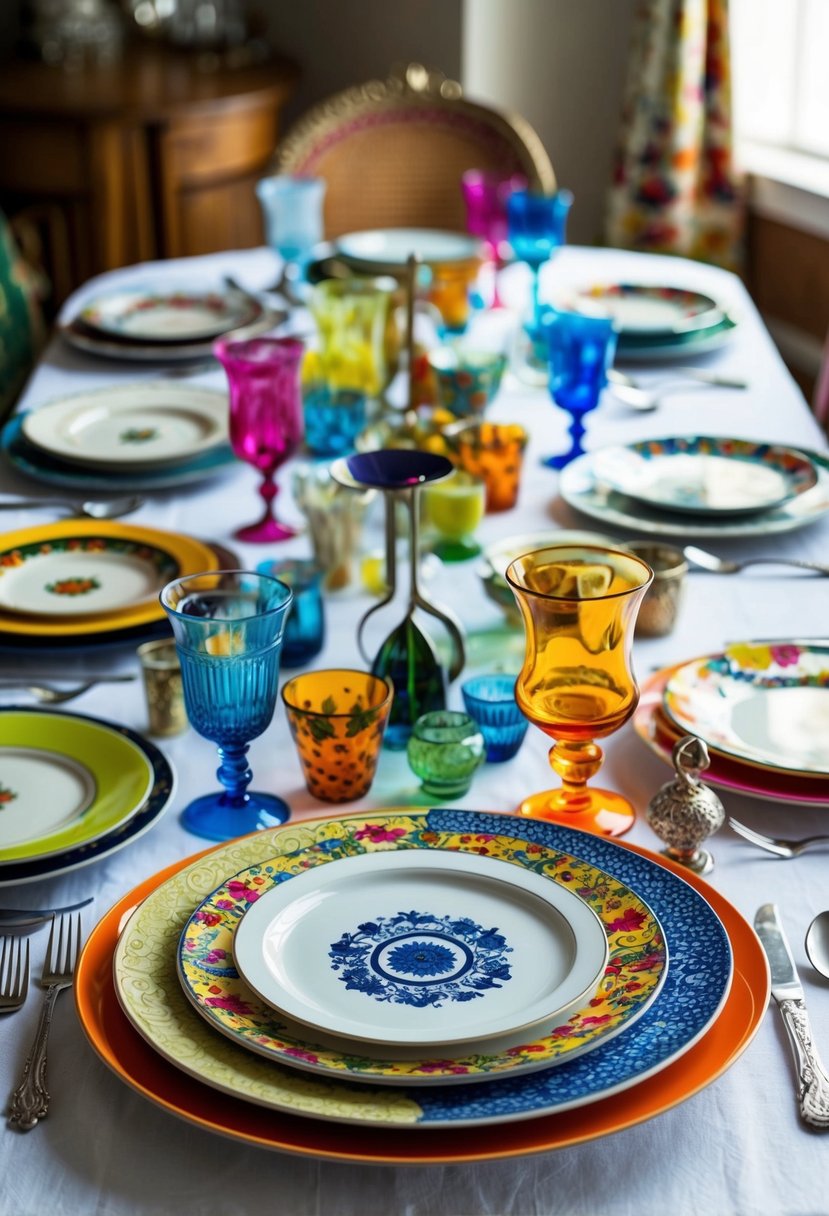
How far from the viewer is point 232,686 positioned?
0.82 m

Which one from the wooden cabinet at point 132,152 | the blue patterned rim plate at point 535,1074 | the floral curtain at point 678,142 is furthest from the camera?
the wooden cabinet at point 132,152

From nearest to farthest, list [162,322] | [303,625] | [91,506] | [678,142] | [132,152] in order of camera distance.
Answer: [303,625] → [91,506] → [162,322] → [678,142] → [132,152]

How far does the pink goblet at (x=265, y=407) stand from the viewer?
126cm

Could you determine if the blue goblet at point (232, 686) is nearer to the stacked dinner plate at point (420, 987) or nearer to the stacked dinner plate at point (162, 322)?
the stacked dinner plate at point (420, 987)

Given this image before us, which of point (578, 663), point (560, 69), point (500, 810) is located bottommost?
point (500, 810)

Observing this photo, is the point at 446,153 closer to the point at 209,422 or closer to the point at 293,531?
the point at 209,422

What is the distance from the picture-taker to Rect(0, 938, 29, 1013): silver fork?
69 cm

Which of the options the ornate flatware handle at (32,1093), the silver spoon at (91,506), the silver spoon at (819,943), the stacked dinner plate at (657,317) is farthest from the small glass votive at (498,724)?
the stacked dinner plate at (657,317)

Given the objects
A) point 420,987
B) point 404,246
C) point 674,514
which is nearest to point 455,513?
point 674,514

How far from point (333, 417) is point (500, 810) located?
2.29 feet

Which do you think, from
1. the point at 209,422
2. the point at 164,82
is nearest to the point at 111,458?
the point at 209,422

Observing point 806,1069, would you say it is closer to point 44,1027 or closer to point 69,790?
point 44,1027

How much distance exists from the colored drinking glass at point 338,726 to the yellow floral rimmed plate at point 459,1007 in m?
0.09

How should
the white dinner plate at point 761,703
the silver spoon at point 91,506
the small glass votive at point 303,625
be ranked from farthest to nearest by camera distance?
the silver spoon at point 91,506
the small glass votive at point 303,625
the white dinner plate at point 761,703
